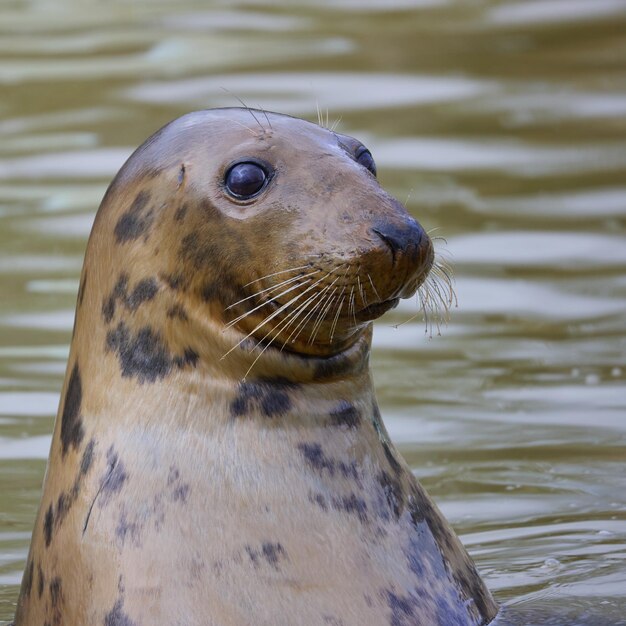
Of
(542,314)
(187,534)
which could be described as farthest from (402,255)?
(542,314)

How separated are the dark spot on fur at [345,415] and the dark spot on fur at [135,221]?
2.04 ft

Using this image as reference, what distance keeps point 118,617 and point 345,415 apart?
0.73 m

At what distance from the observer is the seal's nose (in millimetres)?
4465

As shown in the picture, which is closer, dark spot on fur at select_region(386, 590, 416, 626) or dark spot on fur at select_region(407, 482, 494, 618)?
dark spot on fur at select_region(386, 590, 416, 626)

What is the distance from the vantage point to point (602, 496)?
6.73m

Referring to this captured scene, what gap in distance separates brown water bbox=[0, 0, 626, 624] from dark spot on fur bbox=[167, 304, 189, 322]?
1.19m

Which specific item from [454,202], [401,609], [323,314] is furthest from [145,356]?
[454,202]

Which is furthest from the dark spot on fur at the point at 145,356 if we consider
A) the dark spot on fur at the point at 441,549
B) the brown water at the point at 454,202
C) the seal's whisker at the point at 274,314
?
the brown water at the point at 454,202

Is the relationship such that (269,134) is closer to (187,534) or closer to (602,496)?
(187,534)

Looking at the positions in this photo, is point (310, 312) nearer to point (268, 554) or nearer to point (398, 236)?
point (398, 236)

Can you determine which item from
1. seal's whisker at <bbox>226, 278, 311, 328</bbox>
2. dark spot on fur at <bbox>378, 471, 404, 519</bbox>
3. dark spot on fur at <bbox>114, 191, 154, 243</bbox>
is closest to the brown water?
dark spot on fur at <bbox>378, 471, 404, 519</bbox>

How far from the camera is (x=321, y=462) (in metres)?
4.66

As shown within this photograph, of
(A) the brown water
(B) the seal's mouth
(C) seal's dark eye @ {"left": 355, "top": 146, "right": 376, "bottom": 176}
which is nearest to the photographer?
(B) the seal's mouth

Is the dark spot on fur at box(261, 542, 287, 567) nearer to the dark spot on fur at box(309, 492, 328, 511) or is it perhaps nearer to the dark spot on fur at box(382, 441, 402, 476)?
the dark spot on fur at box(309, 492, 328, 511)
